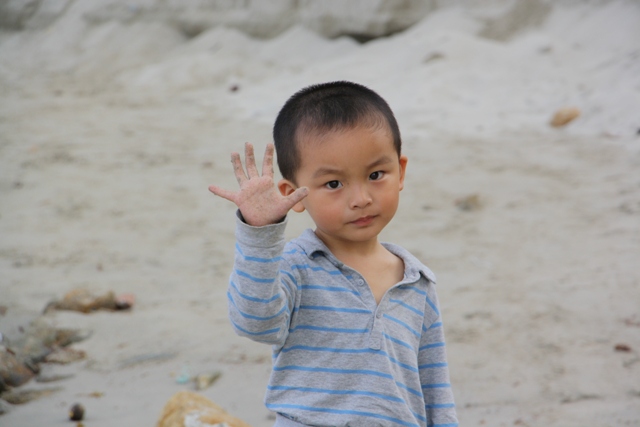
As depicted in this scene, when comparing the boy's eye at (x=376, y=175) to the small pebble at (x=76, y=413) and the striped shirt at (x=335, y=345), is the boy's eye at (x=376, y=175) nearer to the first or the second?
the striped shirt at (x=335, y=345)

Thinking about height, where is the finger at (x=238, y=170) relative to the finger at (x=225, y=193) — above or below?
above

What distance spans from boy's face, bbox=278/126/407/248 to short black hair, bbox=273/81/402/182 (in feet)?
0.08

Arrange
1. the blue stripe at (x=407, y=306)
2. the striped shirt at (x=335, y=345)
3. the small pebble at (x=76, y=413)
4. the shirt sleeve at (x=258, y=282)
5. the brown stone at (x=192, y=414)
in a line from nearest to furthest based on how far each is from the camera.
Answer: the shirt sleeve at (x=258, y=282) < the striped shirt at (x=335, y=345) < the blue stripe at (x=407, y=306) < the brown stone at (x=192, y=414) < the small pebble at (x=76, y=413)

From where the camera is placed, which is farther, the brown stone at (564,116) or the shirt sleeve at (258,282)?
the brown stone at (564,116)

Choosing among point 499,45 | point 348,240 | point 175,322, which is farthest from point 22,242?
point 499,45

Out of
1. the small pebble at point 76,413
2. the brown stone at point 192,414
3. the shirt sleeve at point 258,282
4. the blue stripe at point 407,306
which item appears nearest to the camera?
the shirt sleeve at point 258,282

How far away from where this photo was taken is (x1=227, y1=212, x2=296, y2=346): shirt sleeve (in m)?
1.60

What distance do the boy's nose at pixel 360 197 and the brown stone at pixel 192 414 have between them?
3.79ft

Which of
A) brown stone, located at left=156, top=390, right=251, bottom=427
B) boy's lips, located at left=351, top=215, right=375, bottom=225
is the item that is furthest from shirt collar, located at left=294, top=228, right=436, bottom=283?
brown stone, located at left=156, top=390, right=251, bottom=427

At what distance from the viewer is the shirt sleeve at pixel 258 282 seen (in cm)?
160

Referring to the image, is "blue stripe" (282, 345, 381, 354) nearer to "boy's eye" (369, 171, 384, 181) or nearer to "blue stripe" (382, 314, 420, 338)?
"blue stripe" (382, 314, 420, 338)

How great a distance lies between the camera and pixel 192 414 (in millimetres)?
2578

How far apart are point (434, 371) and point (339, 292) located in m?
0.36

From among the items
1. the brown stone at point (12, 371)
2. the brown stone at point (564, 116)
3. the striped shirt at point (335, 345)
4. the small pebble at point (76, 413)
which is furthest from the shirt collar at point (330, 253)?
the brown stone at point (564, 116)
